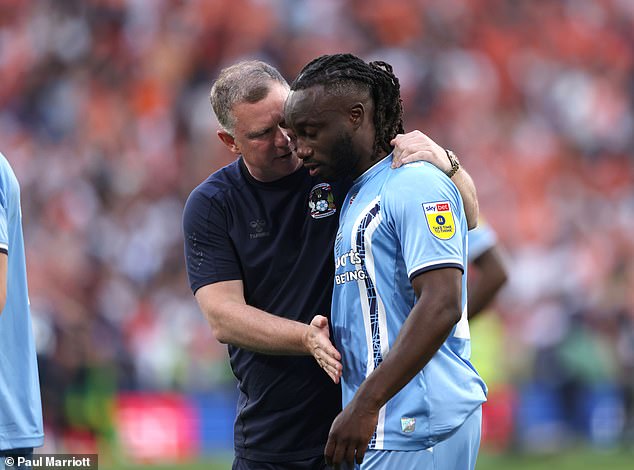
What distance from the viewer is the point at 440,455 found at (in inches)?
140

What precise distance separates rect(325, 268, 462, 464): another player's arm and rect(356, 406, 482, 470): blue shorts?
17 centimetres

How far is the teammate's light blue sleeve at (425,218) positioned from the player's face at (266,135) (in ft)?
2.25

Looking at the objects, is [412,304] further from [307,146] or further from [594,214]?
[594,214]

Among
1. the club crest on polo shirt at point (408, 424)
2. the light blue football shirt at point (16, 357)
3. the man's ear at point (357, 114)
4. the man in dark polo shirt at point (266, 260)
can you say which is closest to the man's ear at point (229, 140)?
the man in dark polo shirt at point (266, 260)

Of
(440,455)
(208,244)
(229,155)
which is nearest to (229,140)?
(208,244)

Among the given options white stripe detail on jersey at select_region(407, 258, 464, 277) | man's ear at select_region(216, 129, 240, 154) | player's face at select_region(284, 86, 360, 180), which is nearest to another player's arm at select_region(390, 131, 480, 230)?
player's face at select_region(284, 86, 360, 180)

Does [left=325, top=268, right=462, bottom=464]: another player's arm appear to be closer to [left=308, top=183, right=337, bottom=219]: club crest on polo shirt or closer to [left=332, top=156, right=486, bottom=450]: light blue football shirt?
[left=332, top=156, right=486, bottom=450]: light blue football shirt

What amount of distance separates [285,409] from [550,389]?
29.0 ft

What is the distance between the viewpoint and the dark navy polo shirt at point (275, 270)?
13.5 feet

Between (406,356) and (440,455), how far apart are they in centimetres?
42

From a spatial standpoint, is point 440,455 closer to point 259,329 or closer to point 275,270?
point 259,329

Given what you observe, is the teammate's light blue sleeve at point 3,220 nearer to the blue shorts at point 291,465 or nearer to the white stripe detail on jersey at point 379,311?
the white stripe detail on jersey at point 379,311

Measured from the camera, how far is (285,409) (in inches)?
164

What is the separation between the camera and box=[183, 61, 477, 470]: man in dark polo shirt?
161 inches
